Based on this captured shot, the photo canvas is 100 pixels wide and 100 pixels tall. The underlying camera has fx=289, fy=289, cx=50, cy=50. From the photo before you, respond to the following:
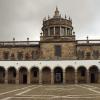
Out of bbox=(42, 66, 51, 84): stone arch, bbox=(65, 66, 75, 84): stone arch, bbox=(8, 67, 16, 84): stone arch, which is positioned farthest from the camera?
bbox=(8, 67, 16, 84): stone arch

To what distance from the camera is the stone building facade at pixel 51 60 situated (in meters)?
51.8

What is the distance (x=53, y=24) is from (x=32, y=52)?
9.18 metres

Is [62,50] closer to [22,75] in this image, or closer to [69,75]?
[69,75]

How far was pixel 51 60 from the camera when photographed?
51.8 m

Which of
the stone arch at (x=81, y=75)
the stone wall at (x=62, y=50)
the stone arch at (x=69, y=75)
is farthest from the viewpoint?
the stone wall at (x=62, y=50)

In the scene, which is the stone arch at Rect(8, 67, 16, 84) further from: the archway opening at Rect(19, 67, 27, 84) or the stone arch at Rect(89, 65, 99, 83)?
the stone arch at Rect(89, 65, 99, 83)

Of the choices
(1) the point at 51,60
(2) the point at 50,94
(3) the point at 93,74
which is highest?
(1) the point at 51,60

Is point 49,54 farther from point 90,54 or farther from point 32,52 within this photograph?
point 90,54

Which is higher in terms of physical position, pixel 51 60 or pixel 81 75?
pixel 51 60

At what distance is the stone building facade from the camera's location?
51750 millimetres

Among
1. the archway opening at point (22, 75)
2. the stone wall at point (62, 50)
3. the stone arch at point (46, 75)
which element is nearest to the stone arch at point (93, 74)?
the stone wall at point (62, 50)

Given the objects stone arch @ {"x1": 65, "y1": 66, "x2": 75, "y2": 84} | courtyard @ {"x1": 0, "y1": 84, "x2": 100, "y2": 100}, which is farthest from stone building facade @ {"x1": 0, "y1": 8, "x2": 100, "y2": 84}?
courtyard @ {"x1": 0, "y1": 84, "x2": 100, "y2": 100}

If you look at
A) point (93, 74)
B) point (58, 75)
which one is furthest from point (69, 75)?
point (93, 74)

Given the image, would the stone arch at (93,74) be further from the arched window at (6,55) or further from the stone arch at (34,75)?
the arched window at (6,55)
